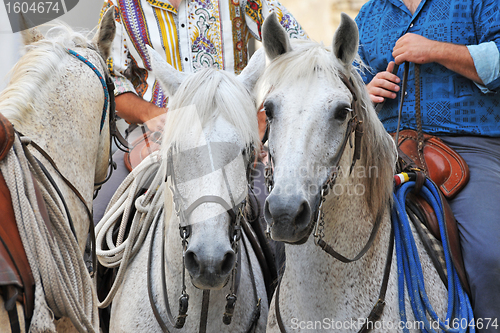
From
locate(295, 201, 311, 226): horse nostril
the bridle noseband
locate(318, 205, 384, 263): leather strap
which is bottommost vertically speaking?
locate(318, 205, 384, 263): leather strap

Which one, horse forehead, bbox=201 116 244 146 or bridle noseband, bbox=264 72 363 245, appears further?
horse forehead, bbox=201 116 244 146

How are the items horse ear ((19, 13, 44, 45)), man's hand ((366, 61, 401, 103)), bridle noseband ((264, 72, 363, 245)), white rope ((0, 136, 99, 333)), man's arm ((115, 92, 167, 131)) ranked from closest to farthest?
1. white rope ((0, 136, 99, 333))
2. bridle noseband ((264, 72, 363, 245))
3. horse ear ((19, 13, 44, 45))
4. man's hand ((366, 61, 401, 103))
5. man's arm ((115, 92, 167, 131))

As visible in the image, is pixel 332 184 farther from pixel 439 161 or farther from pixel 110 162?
pixel 110 162

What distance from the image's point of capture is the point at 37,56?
1.72 metres

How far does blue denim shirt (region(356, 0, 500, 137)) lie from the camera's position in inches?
80.4

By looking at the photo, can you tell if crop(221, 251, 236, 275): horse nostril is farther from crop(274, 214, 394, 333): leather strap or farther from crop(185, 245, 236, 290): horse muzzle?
crop(274, 214, 394, 333): leather strap

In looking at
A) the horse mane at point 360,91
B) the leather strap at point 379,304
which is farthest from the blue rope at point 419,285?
the horse mane at point 360,91

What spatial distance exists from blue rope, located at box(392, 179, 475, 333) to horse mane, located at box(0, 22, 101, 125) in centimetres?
150

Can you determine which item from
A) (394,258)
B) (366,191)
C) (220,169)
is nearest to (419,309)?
(394,258)

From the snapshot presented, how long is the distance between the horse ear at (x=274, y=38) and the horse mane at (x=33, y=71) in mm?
862

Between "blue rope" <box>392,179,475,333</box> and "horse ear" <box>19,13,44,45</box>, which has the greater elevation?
"horse ear" <box>19,13,44,45</box>

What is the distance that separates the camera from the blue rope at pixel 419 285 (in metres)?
1.53

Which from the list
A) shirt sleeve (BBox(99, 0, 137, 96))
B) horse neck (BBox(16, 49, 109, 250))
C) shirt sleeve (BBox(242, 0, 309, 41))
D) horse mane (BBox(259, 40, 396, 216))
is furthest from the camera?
shirt sleeve (BBox(242, 0, 309, 41))

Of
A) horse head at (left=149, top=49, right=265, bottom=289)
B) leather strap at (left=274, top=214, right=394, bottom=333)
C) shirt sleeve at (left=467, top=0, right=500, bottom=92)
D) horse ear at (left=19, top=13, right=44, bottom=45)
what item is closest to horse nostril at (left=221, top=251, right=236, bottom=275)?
horse head at (left=149, top=49, right=265, bottom=289)
